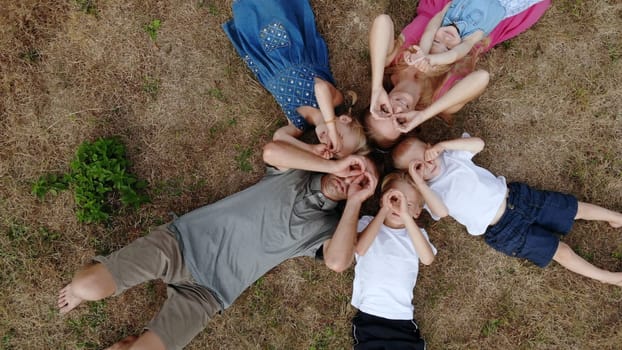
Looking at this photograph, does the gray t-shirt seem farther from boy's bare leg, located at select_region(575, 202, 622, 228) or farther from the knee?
boy's bare leg, located at select_region(575, 202, 622, 228)

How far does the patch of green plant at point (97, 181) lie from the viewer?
3.43 meters

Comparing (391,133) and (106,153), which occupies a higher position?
(106,153)

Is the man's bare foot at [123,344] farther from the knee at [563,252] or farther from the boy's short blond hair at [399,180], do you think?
the knee at [563,252]

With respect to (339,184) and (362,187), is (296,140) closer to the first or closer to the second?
(339,184)

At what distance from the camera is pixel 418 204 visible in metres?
3.30

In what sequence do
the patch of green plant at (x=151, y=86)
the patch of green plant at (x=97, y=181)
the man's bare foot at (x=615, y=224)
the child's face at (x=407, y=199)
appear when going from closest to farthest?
the child's face at (x=407, y=199), the patch of green plant at (x=97, y=181), the man's bare foot at (x=615, y=224), the patch of green plant at (x=151, y=86)

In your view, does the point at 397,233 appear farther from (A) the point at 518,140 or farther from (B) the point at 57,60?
(B) the point at 57,60

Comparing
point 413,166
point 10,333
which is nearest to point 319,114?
point 413,166

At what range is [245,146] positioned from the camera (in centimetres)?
373

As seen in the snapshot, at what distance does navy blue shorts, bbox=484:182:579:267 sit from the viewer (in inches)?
132

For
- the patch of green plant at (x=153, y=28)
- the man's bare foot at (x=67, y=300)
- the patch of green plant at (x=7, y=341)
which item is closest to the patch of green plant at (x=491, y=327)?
the man's bare foot at (x=67, y=300)

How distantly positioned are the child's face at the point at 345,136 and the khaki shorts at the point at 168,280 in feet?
4.23

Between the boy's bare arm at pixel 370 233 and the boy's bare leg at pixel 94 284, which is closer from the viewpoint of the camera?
the boy's bare leg at pixel 94 284

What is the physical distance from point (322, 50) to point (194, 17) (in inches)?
41.8
